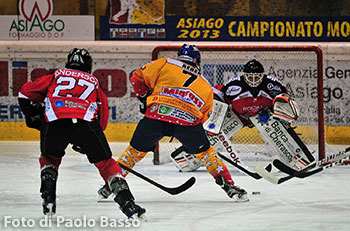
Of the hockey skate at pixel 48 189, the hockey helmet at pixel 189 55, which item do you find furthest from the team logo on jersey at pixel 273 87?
the hockey skate at pixel 48 189

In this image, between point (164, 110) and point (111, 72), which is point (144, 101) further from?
point (111, 72)

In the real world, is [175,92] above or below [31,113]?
above

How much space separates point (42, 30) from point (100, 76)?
877mm

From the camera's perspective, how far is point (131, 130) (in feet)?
26.3

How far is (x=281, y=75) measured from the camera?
7.20 m

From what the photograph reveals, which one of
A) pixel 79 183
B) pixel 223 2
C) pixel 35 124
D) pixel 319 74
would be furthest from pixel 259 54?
pixel 35 124

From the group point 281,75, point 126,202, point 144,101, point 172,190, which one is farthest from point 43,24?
point 126,202

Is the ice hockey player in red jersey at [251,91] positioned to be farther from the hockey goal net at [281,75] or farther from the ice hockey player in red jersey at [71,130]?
the ice hockey player in red jersey at [71,130]

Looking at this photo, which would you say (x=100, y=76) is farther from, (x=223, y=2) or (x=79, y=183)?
(x=79, y=183)

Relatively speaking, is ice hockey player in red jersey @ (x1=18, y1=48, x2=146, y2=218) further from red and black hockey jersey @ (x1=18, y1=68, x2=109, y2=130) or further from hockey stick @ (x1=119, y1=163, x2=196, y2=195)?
hockey stick @ (x1=119, y1=163, x2=196, y2=195)

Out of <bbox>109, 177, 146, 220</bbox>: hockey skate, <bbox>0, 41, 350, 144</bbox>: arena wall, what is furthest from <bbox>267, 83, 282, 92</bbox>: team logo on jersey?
<bbox>109, 177, 146, 220</bbox>: hockey skate

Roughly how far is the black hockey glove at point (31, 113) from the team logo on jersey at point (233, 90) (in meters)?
2.41

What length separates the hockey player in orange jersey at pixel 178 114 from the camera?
4.50 meters

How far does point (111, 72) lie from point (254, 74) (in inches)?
109
